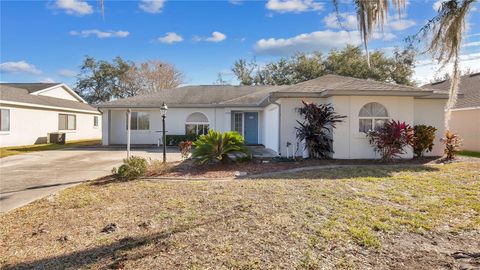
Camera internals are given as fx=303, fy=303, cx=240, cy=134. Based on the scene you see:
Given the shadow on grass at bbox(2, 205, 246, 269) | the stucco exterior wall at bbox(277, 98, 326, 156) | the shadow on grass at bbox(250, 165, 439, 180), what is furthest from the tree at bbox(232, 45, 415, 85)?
the shadow on grass at bbox(2, 205, 246, 269)

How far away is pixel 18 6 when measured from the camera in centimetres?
1068

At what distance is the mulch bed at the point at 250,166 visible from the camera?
29.0 feet

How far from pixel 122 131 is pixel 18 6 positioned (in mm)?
10577

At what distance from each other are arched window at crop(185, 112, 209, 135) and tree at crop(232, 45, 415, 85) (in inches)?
615

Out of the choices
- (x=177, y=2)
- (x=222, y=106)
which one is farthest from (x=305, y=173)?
(x=222, y=106)

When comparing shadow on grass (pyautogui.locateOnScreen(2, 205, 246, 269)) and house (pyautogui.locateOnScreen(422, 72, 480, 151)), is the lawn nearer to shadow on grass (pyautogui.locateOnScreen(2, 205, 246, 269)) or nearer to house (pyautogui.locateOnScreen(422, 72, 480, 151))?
shadow on grass (pyautogui.locateOnScreen(2, 205, 246, 269))

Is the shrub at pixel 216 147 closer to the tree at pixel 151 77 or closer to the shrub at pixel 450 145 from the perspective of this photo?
the shrub at pixel 450 145

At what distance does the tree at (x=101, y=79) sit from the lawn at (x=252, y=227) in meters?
37.0

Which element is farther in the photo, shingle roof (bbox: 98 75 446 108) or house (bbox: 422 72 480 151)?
house (bbox: 422 72 480 151)

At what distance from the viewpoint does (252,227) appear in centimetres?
436

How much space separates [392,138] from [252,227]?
7.80 m

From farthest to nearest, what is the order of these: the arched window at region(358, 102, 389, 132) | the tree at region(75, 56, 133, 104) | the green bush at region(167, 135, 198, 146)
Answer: the tree at region(75, 56, 133, 104) < the green bush at region(167, 135, 198, 146) < the arched window at region(358, 102, 389, 132)

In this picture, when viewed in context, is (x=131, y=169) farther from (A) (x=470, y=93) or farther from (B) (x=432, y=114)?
(A) (x=470, y=93)

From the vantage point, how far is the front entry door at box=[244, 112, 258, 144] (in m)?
19.8
